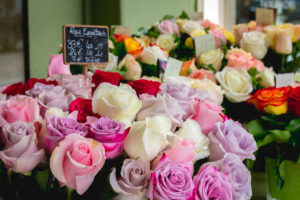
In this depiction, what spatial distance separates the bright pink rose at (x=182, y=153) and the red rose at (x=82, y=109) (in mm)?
150

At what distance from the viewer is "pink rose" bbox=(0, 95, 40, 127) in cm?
65

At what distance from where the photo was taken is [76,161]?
0.56 m

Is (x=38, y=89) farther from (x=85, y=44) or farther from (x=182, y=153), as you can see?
(x=182, y=153)

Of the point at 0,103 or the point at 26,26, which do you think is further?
the point at 26,26

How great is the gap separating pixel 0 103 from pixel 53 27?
5.07ft

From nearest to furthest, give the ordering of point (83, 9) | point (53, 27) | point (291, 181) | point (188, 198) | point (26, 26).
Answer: point (188, 198) < point (291, 181) < point (26, 26) < point (53, 27) < point (83, 9)

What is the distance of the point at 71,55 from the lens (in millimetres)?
896

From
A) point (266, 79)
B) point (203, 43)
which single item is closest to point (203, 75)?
point (266, 79)

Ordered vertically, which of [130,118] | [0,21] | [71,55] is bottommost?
[130,118]

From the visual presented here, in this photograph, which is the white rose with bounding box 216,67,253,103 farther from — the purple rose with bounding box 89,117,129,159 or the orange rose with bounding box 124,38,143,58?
the purple rose with bounding box 89,117,129,159

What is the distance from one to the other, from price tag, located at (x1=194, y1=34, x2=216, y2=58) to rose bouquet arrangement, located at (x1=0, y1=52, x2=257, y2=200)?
94 centimetres

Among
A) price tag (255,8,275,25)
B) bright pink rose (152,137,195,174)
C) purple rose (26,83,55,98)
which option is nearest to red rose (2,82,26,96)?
purple rose (26,83,55,98)

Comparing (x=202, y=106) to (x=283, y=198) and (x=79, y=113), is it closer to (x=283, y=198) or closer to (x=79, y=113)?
(x=79, y=113)

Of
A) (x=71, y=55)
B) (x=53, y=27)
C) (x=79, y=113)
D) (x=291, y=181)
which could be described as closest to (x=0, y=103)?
(x=79, y=113)
